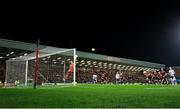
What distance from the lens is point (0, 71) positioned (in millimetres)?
39438

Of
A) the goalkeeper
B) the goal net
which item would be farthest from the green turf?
the goalkeeper

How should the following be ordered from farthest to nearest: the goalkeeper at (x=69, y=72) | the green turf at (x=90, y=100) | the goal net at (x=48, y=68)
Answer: the goalkeeper at (x=69, y=72) → the goal net at (x=48, y=68) → the green turf at (x=90, y=100)

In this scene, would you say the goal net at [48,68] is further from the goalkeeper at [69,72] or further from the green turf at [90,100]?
the green turf at [90,100]

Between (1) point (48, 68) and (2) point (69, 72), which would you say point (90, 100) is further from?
(2) point (69, 72)

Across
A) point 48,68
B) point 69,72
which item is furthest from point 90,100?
point 69,72

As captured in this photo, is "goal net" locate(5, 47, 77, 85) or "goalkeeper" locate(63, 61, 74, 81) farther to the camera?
"goalkeeper" locate(63, 61, 74, 81)

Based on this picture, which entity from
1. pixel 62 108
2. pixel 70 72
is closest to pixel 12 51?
pixel 70 72

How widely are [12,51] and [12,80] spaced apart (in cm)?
1978

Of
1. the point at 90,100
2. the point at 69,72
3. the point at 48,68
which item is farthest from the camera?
the point at 69,72

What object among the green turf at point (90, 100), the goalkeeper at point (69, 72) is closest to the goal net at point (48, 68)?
the goalkeeper at point (69, 72)

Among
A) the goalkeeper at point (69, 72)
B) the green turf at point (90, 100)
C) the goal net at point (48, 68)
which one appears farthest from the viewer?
the goalkeeper at point (69, 72)

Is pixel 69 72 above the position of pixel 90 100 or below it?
above

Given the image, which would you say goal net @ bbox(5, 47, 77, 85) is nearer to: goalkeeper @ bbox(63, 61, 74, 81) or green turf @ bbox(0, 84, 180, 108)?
goalkeeper @ bbox(63, 61, 74, 81)

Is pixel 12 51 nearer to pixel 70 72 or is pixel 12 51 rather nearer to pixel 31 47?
pixel 31 47
